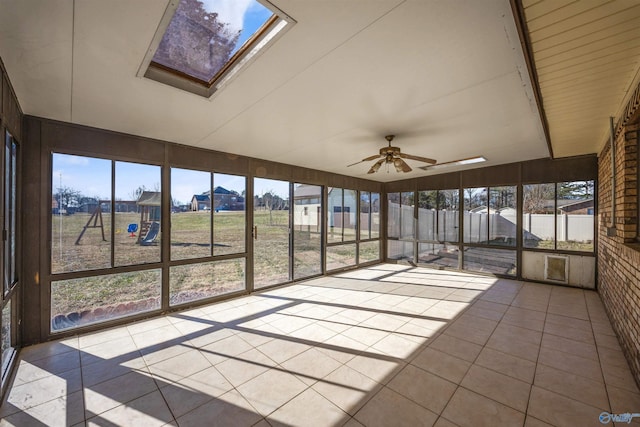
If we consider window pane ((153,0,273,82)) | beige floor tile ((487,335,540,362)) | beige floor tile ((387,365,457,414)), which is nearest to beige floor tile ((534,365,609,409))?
beige floor tile ((487,335,540,362))

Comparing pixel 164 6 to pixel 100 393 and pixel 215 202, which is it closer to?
pixel 100 393

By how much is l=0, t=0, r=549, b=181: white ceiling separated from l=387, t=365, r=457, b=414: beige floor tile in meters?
2.59

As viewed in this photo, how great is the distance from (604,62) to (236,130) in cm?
361

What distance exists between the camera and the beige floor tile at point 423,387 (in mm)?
2086

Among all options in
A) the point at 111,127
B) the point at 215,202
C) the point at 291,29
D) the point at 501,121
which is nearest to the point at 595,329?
the point at 501,121

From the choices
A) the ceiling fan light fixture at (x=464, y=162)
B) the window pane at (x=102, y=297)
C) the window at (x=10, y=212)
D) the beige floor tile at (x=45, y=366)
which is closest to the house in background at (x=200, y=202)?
the window pane at (x=102, y=297)

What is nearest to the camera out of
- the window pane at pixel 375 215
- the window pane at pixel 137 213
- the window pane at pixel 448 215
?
the window pane at pixel 137 213

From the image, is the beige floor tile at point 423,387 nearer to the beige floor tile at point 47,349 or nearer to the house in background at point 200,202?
the beige floor tile at point 47,349

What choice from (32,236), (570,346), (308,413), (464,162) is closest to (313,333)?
(308,413)

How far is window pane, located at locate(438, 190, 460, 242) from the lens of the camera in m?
6.64

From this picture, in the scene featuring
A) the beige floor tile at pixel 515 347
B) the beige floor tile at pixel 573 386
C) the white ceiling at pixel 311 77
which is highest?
the white ceiling at pixel 311 77

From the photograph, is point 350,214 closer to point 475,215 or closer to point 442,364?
point 475,215

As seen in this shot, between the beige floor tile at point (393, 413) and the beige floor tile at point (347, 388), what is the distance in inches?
2.8

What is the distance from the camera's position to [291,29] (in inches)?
67.5
